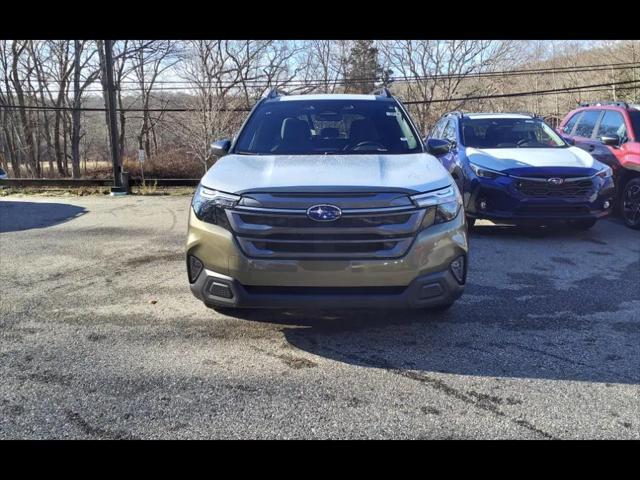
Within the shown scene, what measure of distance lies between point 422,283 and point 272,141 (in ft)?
7.05

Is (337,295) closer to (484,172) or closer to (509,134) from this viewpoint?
(484,172)

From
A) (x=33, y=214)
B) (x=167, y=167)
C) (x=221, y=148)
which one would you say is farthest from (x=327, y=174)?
(x=167, y=167)

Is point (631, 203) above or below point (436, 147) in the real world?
below

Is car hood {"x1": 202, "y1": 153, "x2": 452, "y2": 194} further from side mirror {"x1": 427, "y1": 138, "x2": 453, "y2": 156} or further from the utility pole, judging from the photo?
the utility pole

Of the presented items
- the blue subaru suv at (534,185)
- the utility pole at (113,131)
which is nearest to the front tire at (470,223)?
the blue subaru suv at (534,185)

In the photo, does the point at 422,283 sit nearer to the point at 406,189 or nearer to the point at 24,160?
the point at 406,189

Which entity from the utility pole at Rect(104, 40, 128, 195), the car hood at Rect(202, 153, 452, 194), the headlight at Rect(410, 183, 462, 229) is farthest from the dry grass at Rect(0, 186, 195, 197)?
the headlight at Rect(410, 183, 462, 229)

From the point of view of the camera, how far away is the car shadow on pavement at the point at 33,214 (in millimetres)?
9055

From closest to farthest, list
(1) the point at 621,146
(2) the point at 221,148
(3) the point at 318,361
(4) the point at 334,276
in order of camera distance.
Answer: (4) the point at 334,276
(3) the point at 318,361
(2) the point at 221,148
(1) the point at 621,146

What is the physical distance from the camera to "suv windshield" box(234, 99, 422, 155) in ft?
Result: 15.5

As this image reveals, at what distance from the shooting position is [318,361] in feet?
11.7

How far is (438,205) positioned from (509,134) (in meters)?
5.47

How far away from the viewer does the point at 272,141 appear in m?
4.86
